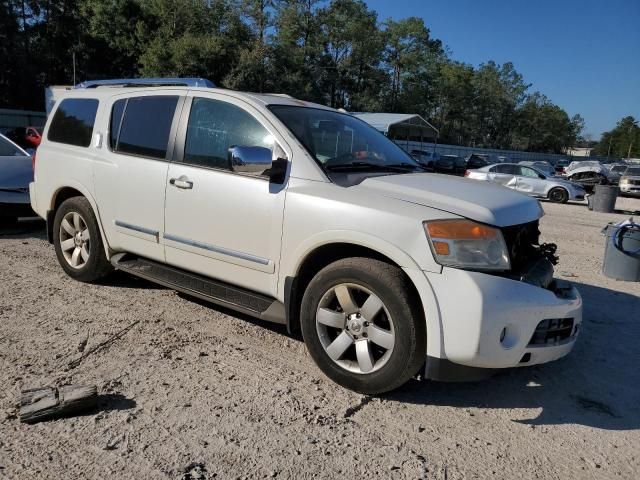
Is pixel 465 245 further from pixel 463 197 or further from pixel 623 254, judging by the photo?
pixel 623 254

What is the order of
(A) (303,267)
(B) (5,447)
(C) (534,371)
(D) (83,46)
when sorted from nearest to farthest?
(B) (5,447) < (A) (303,267) < (C) (534,371) < (D) (83,46)

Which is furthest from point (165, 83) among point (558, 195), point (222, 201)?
point (558, 195)

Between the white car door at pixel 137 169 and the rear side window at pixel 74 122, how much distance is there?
315mm

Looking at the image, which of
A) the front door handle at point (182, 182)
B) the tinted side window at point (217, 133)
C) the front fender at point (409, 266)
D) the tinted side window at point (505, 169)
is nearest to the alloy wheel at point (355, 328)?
the front fender at point (409, 266)

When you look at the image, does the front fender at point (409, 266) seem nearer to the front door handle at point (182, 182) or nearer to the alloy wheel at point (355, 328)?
the alloy wheel at point (355, 328)

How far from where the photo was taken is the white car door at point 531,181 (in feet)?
64.2

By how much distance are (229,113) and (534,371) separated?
2929 millimetres

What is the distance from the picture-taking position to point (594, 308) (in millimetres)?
5270

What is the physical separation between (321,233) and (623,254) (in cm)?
526

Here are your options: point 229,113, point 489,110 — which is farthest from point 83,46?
point 489,110

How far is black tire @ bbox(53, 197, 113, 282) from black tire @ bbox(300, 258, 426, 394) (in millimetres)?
2515

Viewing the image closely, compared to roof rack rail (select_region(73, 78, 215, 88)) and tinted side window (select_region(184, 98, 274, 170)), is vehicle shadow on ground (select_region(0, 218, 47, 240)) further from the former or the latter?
tinted side window (select_region(184, 98, 274, 170))

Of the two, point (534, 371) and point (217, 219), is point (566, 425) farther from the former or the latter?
point (217, 219)

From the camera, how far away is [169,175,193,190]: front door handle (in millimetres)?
3918
